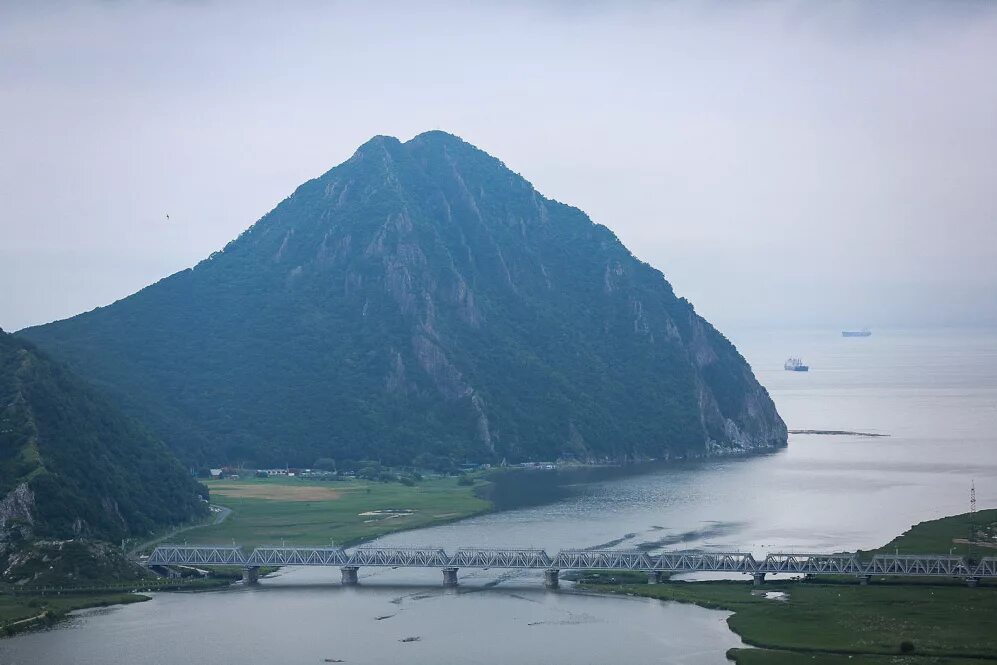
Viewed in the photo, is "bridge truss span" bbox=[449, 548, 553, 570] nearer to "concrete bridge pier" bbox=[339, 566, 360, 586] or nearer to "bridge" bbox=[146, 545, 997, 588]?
"bridge" bbox=[146, 545, 997, 588]

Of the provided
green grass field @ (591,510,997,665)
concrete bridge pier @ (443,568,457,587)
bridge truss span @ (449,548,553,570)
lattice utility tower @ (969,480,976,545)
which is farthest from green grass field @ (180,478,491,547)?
lattice utility tower @ (969,480,976,545)

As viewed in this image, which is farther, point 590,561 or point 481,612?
point 590,561

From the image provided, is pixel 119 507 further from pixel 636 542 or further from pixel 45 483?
pixel 636 542

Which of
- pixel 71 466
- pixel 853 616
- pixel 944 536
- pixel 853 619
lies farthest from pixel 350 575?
pixel 944 536

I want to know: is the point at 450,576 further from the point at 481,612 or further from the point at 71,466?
the point at 71,466

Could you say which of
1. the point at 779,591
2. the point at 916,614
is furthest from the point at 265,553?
the point at 916,614

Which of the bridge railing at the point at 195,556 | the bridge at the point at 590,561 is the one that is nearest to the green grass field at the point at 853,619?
the bridge at the point at 590,561

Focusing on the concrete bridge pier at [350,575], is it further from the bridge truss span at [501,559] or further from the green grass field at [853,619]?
the green grass field at [853,619]
